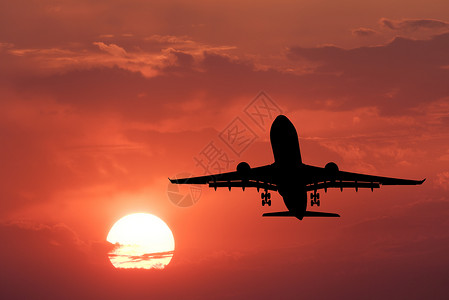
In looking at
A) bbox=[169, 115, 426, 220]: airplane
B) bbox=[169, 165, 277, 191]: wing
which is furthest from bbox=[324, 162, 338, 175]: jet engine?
bbox=[169, 165, 277, 191]: wing

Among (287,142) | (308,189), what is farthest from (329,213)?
(287,142)

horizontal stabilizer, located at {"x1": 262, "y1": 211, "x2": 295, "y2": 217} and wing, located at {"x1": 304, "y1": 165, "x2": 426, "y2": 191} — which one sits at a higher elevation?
wing, located at {"x1": 304, "y1": 165, "x2": 426, "y2": 191}

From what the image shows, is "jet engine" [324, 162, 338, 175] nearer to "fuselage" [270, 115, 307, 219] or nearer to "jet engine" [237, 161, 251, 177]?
"fuselage" [270, 115, 307, 219]

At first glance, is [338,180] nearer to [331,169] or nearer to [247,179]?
[331,169]

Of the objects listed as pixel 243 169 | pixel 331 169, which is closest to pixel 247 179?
pixel 243 169

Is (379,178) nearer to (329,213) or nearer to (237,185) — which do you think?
(329,213)

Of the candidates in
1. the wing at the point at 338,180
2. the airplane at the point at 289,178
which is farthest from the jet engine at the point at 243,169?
the wing at the point at 338,180
